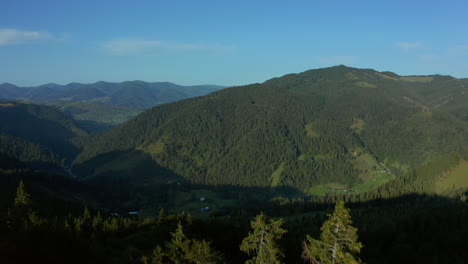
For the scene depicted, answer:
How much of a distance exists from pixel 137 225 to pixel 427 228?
3789 inches

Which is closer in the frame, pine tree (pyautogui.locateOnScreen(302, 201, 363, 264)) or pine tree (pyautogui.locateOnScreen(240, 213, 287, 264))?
Result: pine tree (pyautogui.locateOnScreen(302, 201, 363, 264))

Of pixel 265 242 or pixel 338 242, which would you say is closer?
pixel 338 242

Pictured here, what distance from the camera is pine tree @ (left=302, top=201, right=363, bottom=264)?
29516 millimetres

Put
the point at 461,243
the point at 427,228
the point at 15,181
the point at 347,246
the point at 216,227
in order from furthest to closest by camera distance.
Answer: the point at 15,181
the point at 427,228
the point at 461,243
the point at 216,227
the point at 347,246

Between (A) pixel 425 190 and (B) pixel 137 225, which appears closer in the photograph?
(B) pixel 137 225

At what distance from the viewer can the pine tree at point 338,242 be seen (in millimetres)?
29516

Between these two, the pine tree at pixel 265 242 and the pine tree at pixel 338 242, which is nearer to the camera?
the pine tree at pixel 338 242

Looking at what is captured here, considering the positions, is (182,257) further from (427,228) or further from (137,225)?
(427,228)

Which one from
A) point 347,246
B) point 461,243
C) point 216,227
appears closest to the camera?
point 347,246

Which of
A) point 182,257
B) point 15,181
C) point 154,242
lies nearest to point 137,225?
point 154,242

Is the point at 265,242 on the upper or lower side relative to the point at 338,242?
lower

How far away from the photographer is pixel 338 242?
100ft

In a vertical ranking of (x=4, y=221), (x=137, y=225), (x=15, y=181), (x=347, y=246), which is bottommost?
(x=15, y=181)

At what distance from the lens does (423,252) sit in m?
91.0
